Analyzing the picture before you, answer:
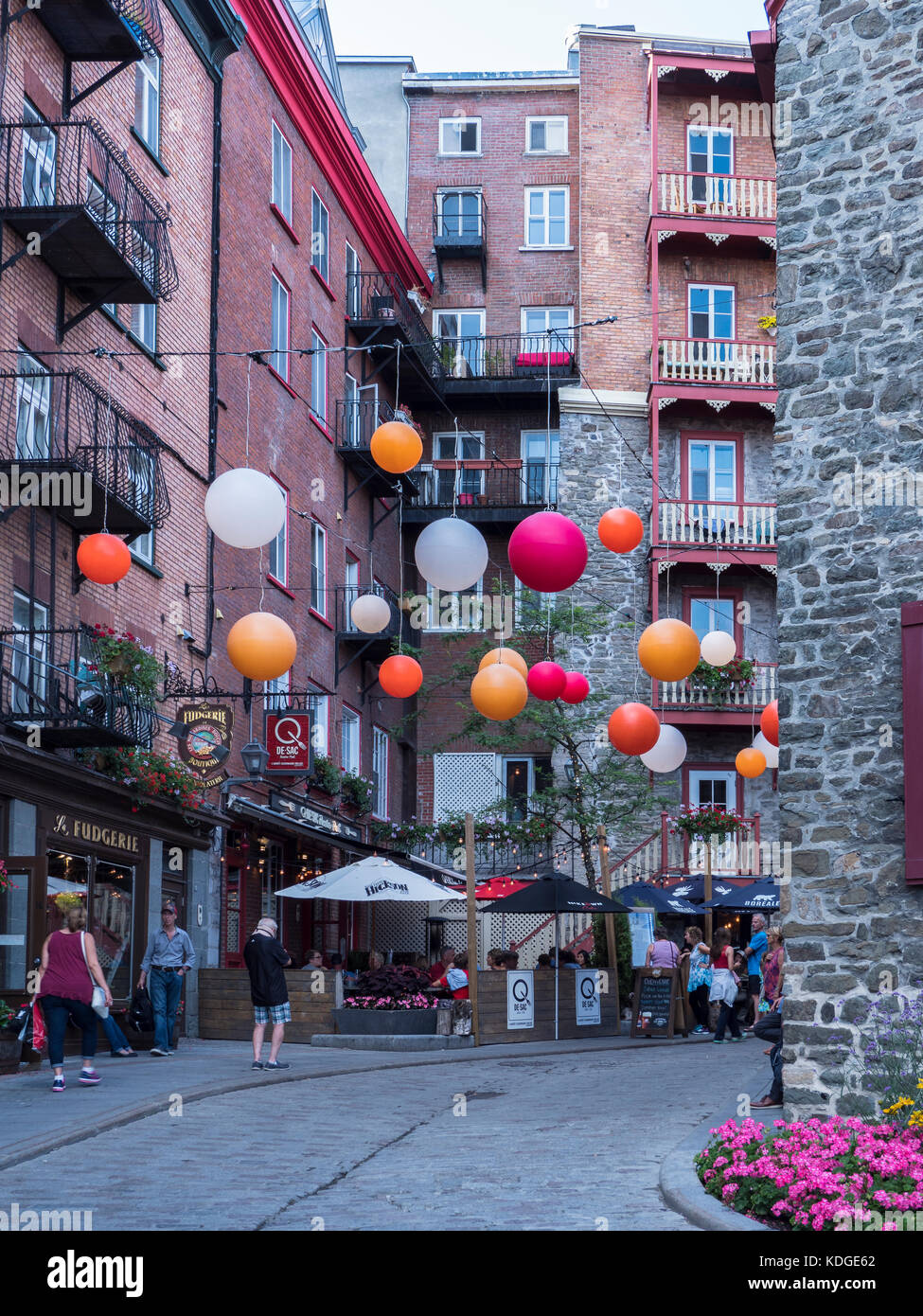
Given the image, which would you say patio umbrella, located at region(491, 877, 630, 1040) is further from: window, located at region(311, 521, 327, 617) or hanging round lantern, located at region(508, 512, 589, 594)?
hanging round lantern, located at region(508, 512, 589, 594)

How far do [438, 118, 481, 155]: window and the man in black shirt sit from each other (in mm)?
27047

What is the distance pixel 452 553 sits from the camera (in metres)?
15.2

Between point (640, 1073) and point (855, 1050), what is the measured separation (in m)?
6.56

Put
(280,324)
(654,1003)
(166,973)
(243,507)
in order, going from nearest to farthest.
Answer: (243,507) < (166,973) < (654,1003) < (280,324)

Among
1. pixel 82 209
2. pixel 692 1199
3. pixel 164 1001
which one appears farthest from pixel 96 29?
pixel 692 1199

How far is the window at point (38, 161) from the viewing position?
1741cm

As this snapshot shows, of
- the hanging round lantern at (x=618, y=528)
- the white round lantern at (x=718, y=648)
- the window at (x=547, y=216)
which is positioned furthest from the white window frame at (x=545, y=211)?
the hanging round lantern at (x=618, y=528)

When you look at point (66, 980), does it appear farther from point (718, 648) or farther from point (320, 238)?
point (320, 238)

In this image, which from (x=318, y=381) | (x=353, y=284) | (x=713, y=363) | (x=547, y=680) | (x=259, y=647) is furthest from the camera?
(x=713, y=363)

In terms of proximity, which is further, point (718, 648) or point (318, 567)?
point (318, 567)

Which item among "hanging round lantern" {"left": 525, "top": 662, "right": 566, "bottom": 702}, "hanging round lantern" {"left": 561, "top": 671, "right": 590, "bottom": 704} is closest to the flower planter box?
"hanging round lantern" {"left": 561, "top": 671, "right": 590, "bottom": 704}

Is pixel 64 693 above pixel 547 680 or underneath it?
underneath

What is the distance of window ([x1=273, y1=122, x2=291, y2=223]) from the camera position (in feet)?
92.5

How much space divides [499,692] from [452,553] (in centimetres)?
212
